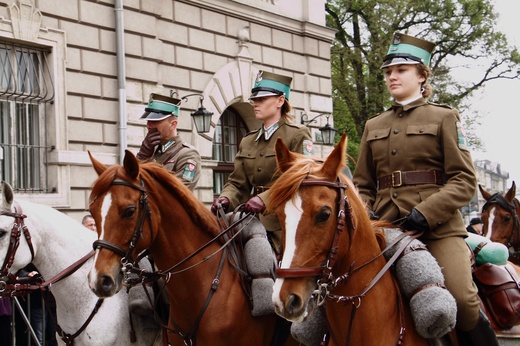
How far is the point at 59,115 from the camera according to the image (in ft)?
40.9

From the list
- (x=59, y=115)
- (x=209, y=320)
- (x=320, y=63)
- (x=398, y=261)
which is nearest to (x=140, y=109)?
(x=59, y=115)

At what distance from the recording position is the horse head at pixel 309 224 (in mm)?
3822

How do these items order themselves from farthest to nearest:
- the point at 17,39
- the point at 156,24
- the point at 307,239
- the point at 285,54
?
the point at 285,54 < the point at 156,24 < the point at 17,39 < the point at 307,239

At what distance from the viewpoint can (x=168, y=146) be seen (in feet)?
22.0

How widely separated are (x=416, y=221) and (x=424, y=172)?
16.7 inches

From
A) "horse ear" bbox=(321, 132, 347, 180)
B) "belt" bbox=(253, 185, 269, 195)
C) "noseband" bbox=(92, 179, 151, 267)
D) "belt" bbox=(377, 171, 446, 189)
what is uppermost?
"horse ear" bbox=(321, 132, 347, 180)

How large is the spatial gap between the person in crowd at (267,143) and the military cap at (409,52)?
4.54ft

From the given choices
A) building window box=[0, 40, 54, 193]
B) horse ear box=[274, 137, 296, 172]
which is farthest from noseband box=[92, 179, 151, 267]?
building window box=[0, 40, 54, 193]

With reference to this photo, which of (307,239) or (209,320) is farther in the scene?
(209,320)

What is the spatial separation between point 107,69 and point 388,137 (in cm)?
916

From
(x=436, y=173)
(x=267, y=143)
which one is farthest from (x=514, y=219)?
(x=436, y=173)

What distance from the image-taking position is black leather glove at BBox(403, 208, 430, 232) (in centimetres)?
467

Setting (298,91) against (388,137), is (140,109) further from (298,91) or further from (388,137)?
(388,137)

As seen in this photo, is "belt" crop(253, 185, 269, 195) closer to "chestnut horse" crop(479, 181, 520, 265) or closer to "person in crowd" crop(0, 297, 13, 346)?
"person in crowd" crop(0, 297, 13, 346)
